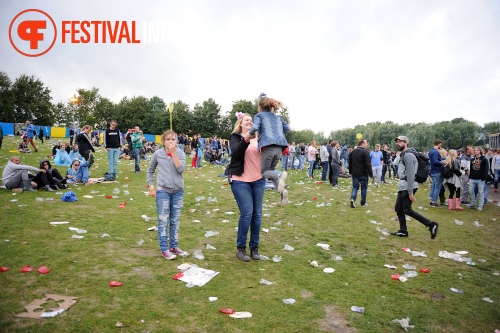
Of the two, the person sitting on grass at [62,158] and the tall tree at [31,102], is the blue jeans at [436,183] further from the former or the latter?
the tall tree at [31,102]

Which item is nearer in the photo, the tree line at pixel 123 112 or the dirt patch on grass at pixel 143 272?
the dirt patch on grass at pixel 143 272

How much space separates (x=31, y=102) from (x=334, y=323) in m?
81.3

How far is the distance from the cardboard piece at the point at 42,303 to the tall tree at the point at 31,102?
75581mm

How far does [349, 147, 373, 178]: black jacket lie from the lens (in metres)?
10.5

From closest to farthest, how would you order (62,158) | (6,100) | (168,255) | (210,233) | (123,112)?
(168,255) → (210,233) → (62,158) → (6,100) → (123,112)

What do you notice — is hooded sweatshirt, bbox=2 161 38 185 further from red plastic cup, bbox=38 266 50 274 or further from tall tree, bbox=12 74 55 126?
tall tree, bbox=12 74 55 126

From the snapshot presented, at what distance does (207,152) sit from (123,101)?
205 ft

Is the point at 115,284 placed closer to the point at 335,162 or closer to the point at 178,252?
the point at 178,252

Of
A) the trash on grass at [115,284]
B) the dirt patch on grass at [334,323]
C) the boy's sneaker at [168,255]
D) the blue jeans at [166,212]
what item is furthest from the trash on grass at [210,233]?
the dirt patch on grass at [334,323]

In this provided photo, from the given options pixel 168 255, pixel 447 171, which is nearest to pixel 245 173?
pixel 168 255

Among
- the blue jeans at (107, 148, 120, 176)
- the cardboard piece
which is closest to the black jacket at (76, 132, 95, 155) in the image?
the blue jeans at (107, 148, 120, 176)

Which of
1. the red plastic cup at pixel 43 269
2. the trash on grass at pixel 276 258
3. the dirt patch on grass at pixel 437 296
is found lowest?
the dirt patch on grass at pixel 437 296

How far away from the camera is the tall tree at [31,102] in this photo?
210 feet

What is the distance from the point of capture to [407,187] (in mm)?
6793
